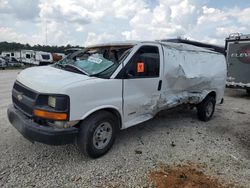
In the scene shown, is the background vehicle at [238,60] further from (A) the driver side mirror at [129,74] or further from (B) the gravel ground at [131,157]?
(A) the driver side mirror at [129,74]

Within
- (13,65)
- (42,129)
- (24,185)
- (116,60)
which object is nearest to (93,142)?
(42,129)

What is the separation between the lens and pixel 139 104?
4.27m

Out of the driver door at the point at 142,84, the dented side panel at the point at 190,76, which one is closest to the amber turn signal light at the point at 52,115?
the driver door at the point at 142,84

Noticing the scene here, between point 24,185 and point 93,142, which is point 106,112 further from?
point 24,185

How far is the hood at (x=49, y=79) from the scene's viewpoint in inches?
126

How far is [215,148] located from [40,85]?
3.45m

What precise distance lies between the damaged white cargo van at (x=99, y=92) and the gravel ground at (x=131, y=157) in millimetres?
399

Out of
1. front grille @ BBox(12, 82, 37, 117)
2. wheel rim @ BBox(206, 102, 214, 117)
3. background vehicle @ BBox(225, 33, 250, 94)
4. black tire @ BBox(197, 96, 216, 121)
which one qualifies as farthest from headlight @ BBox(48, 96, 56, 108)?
background vehicle @ BBox(225, 33, 250, 94)

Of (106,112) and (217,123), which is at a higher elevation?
(106,112)

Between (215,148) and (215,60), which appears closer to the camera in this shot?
(215,148)

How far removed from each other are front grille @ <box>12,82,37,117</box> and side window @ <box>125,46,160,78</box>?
1.58m

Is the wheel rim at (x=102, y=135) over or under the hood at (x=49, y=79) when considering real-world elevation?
under

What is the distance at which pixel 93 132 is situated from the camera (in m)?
3.54

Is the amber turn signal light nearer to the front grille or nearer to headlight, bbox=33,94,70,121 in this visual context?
headlight, bbox=33,94,70,121
